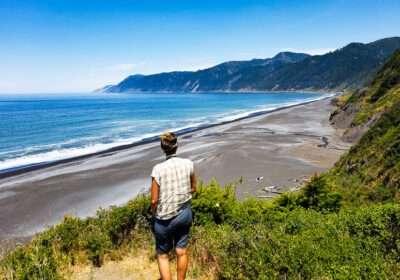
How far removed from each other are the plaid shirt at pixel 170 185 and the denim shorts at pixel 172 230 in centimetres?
8

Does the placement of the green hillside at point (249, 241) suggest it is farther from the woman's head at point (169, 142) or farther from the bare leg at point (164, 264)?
the woman's head at point (169, 142)

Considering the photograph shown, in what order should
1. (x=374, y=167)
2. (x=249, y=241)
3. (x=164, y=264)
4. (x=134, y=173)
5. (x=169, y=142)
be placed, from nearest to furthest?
(x=169, y=142) → (x=164, y=264) → (x=249, y=241) → (x=374, y=167) → (x=134, y=173)

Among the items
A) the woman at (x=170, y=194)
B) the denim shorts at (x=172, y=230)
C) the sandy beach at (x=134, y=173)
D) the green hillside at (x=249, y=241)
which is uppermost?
the woman at (x=170, y=194)

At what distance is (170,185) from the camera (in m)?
3.86

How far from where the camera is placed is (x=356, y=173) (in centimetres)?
1396

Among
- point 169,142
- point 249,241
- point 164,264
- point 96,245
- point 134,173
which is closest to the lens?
point 169,142

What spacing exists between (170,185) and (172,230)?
60 cm

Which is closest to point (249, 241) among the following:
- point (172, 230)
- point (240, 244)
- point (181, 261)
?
point (240, 244)

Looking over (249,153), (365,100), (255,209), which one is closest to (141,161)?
(249,153)

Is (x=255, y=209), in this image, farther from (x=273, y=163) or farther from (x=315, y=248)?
(x=273, y=163)

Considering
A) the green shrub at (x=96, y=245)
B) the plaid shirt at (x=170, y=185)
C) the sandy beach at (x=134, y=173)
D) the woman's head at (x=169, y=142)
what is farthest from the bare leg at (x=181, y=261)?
the sandy beach at (x=134, y=173)

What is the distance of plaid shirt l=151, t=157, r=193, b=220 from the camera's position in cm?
384

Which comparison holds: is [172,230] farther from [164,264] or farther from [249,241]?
[249,241]

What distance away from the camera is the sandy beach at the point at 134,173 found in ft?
50.9
